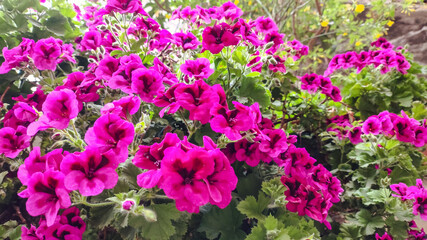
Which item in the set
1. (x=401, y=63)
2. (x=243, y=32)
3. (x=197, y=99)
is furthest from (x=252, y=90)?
(x=401, y=63)

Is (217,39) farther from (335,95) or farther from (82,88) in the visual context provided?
(335,95)

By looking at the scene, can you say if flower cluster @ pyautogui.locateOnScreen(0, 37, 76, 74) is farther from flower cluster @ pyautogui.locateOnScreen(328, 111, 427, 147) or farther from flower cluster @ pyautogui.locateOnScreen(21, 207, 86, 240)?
flower cluster @ pyautogui.locateOnScreen(328, 111, 427, 147)

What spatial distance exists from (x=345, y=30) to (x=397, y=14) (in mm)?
1322

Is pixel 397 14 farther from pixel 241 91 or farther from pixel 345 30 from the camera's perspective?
pixel 241 91

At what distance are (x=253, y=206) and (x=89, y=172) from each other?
50 centimetres

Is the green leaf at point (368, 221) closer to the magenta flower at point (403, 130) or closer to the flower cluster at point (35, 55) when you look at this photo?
the magenta flower at point (403, 130)

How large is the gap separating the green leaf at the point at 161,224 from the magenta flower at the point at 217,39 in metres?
0.45

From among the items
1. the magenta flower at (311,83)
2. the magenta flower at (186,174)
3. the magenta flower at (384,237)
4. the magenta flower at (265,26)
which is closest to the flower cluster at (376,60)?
the magenta flower at (311,83)

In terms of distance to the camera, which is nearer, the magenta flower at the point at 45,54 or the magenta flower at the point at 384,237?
the magenta flower at the point at 45,54

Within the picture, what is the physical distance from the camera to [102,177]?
538mm

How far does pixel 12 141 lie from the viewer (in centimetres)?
76

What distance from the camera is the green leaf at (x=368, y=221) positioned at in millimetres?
1027

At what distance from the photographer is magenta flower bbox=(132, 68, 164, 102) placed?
692 mm

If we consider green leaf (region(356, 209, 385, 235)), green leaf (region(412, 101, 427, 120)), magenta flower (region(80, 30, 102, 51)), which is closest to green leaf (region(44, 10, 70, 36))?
magenta flower (region(80, 30, 102, 51))
